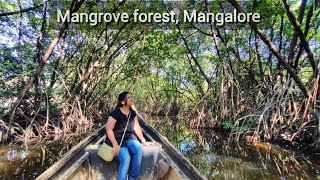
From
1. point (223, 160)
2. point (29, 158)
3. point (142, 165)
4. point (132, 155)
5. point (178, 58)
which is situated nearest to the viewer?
point (132, 155)

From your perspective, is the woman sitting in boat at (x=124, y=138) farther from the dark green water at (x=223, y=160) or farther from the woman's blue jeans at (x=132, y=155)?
the dark green water at (x=223, y=160)

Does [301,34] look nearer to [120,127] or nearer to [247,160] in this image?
[247,160]

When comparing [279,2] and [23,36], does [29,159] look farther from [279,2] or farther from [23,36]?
[279,2]

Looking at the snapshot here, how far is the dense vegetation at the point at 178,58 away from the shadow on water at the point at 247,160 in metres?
0.41

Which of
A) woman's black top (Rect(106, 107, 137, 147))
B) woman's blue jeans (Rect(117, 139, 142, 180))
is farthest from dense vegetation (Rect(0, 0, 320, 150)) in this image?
woman's blue jeans (Rect(117, 139, 142, 180))

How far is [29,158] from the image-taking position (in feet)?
15.7

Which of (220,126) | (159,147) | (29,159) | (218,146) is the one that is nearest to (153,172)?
(159,147)

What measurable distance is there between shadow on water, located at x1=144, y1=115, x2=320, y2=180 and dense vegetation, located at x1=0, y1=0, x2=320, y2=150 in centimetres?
41

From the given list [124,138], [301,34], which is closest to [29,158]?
[124,138]

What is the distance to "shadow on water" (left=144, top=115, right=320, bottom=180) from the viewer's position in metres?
3.99

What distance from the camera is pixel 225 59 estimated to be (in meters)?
8.52

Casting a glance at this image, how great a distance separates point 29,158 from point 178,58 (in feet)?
29.3

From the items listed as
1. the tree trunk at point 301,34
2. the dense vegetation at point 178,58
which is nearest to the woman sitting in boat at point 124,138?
the dense vegetation at point 178,58

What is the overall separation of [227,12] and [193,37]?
3.33m
